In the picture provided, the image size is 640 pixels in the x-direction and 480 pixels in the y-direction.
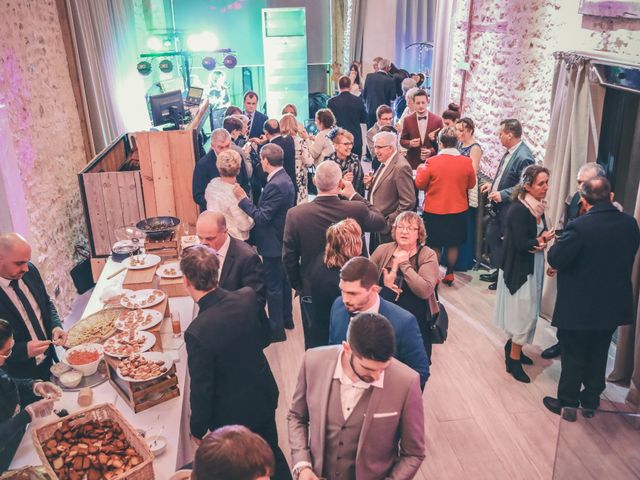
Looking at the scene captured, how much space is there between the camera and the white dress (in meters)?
4.63

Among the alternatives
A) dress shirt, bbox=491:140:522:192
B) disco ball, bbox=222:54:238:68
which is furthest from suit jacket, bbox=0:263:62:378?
disco ball, bbox=222:54:238:68

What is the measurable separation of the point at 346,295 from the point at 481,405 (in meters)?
2.13

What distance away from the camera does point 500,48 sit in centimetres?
656

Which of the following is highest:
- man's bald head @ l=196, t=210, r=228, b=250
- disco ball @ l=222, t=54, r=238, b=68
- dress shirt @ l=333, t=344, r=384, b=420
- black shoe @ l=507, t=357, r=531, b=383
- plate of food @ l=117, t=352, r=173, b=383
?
disco ball @ l=222, t=54, r=238, b=68

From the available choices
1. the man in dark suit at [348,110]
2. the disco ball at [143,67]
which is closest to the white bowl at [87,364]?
the man in dark suit at [348,110]

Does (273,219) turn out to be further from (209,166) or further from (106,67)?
(106,67)

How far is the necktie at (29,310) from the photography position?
324cm

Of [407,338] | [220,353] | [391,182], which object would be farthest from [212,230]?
[391,182]

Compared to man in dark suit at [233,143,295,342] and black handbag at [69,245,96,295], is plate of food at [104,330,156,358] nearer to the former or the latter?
man in dark suit at [233,143,295,342]

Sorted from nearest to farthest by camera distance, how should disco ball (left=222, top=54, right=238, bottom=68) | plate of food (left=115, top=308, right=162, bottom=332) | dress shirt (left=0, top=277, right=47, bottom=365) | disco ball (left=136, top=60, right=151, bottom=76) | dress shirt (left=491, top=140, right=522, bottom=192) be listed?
dress shirt (left=0, top=277, right=47, bottom=365) → plate of food (left=115, top=308, right=162, bottom=332) → dress shirt (left=491, top=140, right=522, bottom=192) → disco ball (left=136, top=60, right=151, bottom=76) → disco ball (left=222, top=54, right=238, bottom=68)

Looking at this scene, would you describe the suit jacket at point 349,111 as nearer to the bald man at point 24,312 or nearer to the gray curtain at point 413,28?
the gray curtain at point 413,28

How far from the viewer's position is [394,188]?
5.02m

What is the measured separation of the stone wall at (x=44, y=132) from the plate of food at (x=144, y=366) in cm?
239

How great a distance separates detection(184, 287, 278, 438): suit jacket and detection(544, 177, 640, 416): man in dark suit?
2075 millimetres
